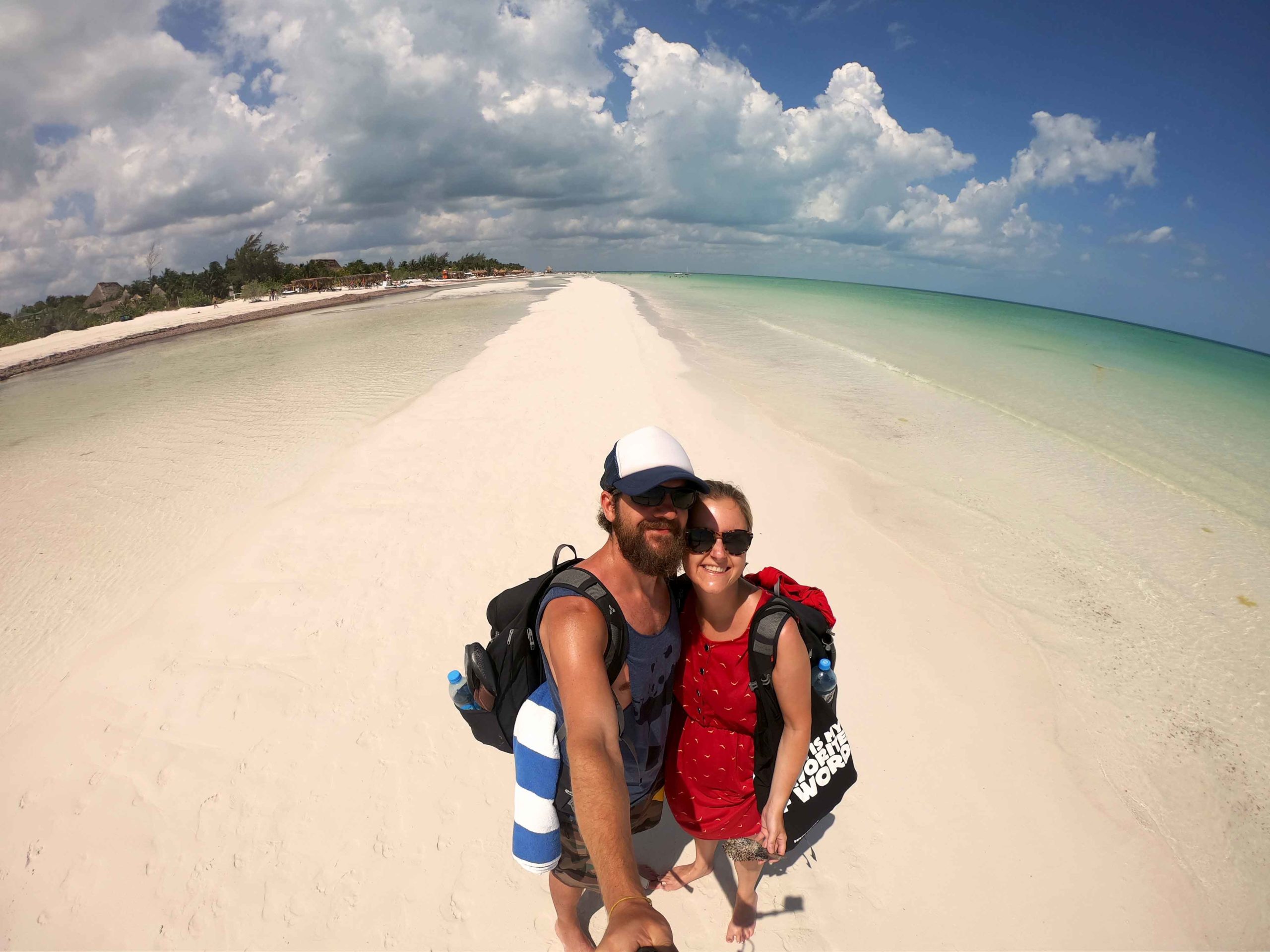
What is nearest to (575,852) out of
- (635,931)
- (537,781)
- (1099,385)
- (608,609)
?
(537,781)

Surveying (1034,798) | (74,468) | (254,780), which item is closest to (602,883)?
(254,780)

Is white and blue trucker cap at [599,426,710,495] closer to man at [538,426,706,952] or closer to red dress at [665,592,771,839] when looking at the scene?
man at [538,426,706,952]

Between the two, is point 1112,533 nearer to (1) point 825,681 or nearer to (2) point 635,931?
(1) point 825,681

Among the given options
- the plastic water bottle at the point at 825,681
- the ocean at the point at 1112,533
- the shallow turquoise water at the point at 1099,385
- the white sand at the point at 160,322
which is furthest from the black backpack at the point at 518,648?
the white sand at the point at 160,322

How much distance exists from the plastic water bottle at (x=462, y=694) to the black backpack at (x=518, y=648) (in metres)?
0.02

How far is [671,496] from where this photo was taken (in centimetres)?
189

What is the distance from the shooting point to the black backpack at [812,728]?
1.88 metres

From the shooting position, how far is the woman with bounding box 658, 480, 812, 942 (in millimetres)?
1918

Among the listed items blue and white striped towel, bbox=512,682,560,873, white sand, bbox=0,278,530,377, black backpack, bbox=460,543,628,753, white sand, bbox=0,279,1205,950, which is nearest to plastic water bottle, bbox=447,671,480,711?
black backpack, bbox=460,543,628,753

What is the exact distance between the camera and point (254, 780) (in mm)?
3133

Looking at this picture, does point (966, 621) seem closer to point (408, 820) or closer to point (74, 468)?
point (408, 820)

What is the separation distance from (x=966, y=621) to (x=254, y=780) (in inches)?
210

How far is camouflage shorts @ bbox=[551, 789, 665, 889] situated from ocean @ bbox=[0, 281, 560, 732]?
4100mm

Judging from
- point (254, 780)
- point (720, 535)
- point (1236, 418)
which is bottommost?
point (1236, 418)
